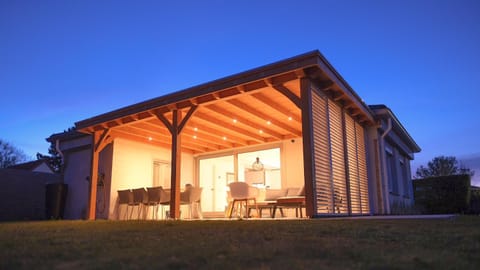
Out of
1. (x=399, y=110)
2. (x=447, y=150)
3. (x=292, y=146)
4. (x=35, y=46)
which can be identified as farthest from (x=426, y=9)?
(x=447, y=150)

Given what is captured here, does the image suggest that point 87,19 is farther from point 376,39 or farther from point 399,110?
point 399,110

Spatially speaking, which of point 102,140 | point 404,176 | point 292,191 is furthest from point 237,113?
point 404,176

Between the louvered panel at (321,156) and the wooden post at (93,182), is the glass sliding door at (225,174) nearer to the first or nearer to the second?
the wooden post at (93,182)

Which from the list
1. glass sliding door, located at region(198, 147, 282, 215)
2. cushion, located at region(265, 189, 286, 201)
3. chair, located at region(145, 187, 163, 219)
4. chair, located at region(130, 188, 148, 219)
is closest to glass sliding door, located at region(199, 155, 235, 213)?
glass sliding door, located at region(198, 147, 282, 215)

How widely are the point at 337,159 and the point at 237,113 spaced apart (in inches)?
94.7

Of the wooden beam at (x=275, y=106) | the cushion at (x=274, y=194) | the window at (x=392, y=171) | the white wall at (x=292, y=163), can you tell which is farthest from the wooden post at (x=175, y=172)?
the window at (x=392, y=171)

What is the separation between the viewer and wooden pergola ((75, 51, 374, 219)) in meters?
5.96

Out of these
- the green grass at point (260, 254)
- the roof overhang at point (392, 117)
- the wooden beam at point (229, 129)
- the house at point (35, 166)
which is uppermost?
the house at point (35, 166)

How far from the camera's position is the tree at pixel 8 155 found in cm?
3098

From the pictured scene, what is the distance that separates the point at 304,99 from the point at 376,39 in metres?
10.7

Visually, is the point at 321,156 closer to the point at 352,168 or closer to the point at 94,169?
the point at 352,168

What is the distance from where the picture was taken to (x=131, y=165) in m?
10.7

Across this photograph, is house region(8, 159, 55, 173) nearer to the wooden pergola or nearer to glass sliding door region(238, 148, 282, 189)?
the wooden pergola

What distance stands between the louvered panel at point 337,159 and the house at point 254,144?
2cm
